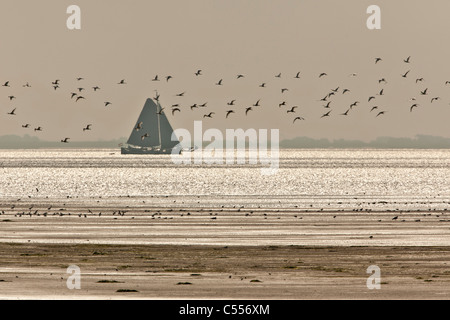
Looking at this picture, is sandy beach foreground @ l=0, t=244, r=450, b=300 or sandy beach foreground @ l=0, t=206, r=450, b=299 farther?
sandy beach foreground @ l=0, t=206, r=450, b=299

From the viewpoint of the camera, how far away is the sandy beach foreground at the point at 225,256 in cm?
2738

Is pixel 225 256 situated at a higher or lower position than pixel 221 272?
lower

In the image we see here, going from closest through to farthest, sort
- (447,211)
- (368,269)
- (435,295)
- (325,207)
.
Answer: (435,295) → (368,269) → (447,211) → (325,207)

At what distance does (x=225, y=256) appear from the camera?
35.2 metres

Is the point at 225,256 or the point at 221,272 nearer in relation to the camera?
the point at 221,272

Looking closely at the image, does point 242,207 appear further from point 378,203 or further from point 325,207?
point 378,203

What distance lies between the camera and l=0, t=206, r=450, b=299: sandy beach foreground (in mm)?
27375

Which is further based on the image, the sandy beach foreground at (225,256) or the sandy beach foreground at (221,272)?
the sandy beach foreground at (225,256)

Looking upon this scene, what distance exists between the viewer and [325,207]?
65.6m
